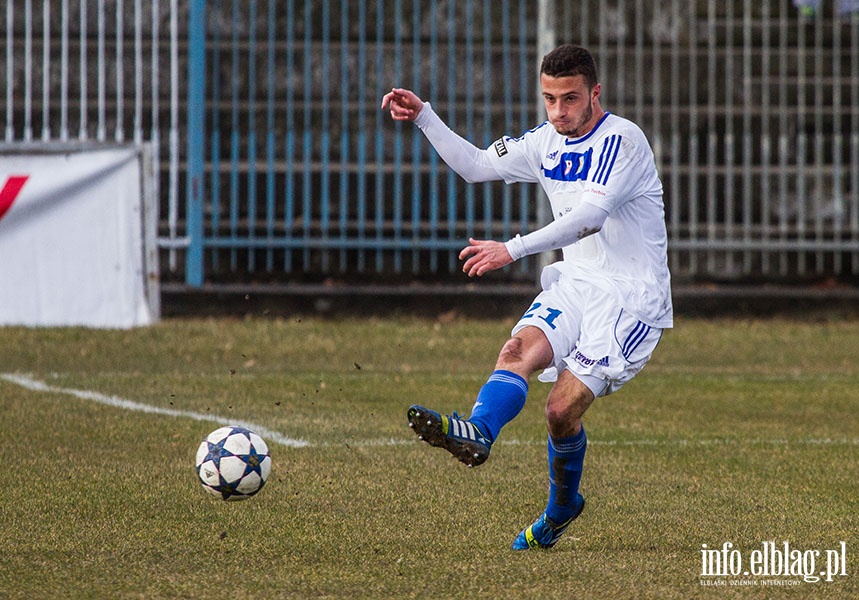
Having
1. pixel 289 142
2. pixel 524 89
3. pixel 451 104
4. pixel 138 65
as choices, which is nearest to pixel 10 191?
pixel 138 65

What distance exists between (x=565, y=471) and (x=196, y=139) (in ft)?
29.0

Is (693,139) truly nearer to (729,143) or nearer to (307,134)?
(729,143)

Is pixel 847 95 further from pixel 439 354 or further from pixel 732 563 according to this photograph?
pixel 732 563

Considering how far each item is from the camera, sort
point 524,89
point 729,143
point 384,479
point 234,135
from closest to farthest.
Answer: point 384,479
point 234,135
point 524,89
point 729,143

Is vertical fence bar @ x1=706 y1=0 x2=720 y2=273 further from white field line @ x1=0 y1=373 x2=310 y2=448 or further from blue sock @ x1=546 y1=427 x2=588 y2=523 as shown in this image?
blue sock @ x1=546 y1=427 x2=588 y2=523

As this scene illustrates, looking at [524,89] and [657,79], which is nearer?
[524,89]

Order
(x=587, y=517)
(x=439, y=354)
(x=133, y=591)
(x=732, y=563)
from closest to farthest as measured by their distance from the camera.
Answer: (x=133, y=591) → (x=732, y=563) → (x=587, y=517) → (x=439, y=354)

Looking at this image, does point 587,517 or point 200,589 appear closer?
point 200,589

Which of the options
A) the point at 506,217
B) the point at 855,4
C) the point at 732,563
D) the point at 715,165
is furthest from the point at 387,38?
the point at 732,563

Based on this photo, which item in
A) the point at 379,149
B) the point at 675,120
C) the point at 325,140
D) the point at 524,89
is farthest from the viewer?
the point at 675,120

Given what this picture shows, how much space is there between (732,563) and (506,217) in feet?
29.4

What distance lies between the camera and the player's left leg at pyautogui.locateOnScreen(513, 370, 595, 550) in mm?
5262

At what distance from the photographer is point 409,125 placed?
1390 centimetres

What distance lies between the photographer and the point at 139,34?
1361 cm
